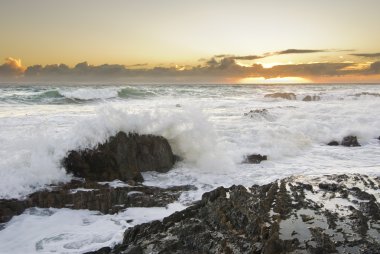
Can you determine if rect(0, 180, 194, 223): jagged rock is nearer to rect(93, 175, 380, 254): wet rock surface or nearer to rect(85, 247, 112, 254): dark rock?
rect(93, 175, 380, 254): wet rock surface

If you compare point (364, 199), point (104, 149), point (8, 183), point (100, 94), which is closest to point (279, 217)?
point (364, 199)

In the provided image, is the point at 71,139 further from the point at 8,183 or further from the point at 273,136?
the point at 273,136

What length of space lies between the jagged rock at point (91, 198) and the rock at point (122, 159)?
26.1 inches

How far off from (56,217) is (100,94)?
112 feet

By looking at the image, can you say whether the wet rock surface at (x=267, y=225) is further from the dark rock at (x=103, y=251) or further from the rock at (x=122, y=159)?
the rock at (x=122, y=159)

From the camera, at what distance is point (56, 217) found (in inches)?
287

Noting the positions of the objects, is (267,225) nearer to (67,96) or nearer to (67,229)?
(67,229)

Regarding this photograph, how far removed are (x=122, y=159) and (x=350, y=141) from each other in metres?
9.36

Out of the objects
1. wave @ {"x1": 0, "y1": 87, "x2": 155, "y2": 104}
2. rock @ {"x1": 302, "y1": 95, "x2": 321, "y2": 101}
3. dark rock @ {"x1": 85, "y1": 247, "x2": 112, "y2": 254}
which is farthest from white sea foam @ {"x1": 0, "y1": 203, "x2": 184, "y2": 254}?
rock @ {"x1": 302, "y1": 95, "x2": 321, "y2": 101}

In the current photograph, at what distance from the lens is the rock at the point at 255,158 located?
11663 mm

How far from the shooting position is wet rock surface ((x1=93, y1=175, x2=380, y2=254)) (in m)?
5.45

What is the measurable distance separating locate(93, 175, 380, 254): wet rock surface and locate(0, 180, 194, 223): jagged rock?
1.36 m

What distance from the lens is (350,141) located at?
15.0 m

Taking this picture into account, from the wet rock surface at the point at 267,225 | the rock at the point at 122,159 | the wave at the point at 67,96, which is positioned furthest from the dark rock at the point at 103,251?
the wave at the point at 67,96
